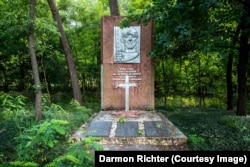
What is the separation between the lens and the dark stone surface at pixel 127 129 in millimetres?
6367

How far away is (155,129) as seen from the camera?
680 cm

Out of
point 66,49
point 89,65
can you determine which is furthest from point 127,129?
point 89,65

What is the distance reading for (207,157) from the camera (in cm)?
452

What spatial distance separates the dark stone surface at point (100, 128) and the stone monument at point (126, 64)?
276 centimetres

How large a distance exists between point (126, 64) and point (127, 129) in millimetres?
3908

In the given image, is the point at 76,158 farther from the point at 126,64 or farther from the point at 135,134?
the point at 126,64

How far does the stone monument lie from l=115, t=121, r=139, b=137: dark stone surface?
109 inches

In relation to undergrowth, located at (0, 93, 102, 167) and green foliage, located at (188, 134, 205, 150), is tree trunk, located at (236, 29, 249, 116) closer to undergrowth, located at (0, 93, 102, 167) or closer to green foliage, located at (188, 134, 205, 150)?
green foliage, located at (188, 134, 205, 150)

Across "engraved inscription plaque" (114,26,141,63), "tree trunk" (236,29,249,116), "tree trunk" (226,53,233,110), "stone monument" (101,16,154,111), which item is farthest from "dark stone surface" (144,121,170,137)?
"tree trunk" (226,53,233,110)

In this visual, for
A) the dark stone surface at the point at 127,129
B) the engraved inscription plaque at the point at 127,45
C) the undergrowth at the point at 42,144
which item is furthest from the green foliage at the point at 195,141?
the engraved inscription plaque at the point at 127,45

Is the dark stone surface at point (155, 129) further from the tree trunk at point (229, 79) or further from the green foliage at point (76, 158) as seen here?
the tree trunk at point (229, 79)

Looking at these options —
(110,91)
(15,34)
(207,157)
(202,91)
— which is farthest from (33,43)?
(202,91)

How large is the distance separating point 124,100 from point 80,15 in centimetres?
659

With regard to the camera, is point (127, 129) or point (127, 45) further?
point (127, 45)
